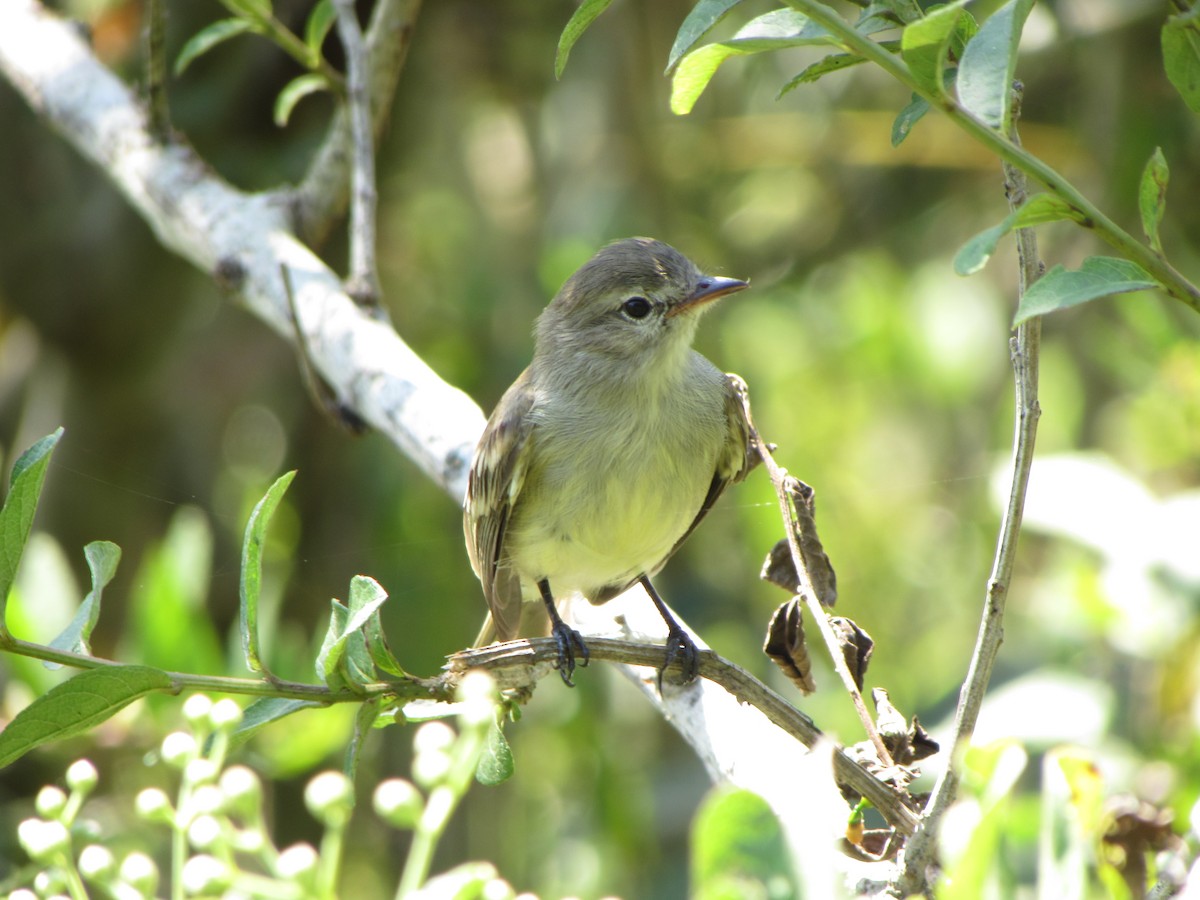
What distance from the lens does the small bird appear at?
10.3 feet

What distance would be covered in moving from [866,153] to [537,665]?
404cm

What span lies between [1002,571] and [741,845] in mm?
547

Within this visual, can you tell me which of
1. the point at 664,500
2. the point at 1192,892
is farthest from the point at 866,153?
the point at 1192,892

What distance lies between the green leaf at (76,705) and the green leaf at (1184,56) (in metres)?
1.31

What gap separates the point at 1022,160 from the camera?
4.11 ft

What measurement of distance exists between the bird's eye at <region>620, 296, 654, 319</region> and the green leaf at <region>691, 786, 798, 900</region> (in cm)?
253

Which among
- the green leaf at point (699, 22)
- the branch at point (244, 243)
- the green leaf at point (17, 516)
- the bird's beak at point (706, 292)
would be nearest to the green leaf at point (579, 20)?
the green leaf at point (699, 22)

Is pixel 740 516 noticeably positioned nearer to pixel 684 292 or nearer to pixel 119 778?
pixel 684 292

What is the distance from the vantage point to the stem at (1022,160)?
1.26 metres

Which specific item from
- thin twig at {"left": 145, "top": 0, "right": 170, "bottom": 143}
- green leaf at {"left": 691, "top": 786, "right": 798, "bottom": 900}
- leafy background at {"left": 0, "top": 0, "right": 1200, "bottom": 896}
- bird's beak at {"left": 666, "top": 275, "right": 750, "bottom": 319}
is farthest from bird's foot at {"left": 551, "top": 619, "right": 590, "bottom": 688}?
thin twig at {"left": 145, "top": 0, "right": 170, "bottom": 143}

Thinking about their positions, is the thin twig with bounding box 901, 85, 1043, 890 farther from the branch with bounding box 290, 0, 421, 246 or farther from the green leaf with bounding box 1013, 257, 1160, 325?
the branch with bounding box 290, 0, 421, 246

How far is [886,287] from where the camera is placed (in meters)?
5.87

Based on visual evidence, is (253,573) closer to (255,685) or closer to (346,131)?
(255,685)

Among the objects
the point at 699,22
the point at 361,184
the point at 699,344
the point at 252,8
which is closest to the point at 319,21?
the point at 252,8
